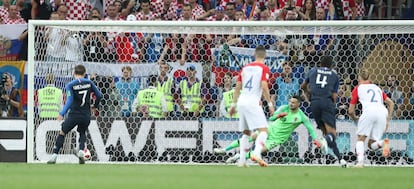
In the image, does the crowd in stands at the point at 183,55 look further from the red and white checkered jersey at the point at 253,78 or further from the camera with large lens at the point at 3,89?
the red and white checkered jersey at the point at 253,78

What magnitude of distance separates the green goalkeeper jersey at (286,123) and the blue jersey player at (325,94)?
0.76m

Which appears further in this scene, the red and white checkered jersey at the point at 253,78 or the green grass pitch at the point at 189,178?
the red and white checkered jersey at the point at 253,78

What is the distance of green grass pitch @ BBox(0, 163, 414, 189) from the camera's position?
40.2ft

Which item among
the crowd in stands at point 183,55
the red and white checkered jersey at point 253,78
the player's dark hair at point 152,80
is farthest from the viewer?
the player's dark hair at point 152,80

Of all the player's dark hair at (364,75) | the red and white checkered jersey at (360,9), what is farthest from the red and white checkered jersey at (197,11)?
the player's dark hair at (364,75)

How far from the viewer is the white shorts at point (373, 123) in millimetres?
18516

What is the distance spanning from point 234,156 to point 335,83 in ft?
8.45

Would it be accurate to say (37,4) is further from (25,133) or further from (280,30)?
(280,30)

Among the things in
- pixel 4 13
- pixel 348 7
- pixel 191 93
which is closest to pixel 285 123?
pixel 191 93

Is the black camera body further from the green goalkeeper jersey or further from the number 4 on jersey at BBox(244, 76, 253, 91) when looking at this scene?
the number 4 on jersey at BBox(244, 76, 253, 91)

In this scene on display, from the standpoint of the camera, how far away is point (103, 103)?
2088 centimetres

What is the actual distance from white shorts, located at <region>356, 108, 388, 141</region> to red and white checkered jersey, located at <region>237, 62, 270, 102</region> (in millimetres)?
2832

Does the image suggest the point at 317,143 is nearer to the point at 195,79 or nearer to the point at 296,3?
the point at 195,79

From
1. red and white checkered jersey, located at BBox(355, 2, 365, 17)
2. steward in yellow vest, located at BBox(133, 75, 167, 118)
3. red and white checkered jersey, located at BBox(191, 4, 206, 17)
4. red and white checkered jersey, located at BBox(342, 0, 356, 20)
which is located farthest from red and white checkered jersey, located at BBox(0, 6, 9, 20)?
red and white checkered jersey, located at BBox(355, 2, 365, 17)
